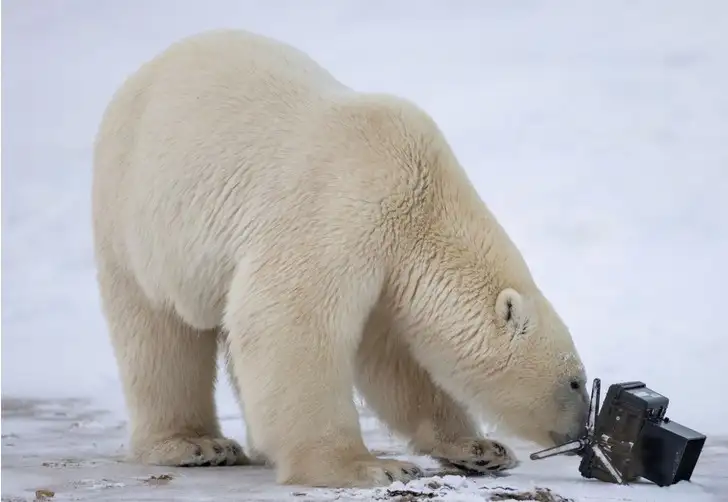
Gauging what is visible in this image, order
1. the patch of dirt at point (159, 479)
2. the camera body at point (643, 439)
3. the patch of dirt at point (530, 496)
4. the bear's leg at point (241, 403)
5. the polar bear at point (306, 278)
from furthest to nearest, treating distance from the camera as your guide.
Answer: the bear's leg at point (241, 403) → the patch of dirt at point (159, 479) → the polar bear at point (306, 278) → the camera body at point (643, 439) → the patch of dirt at point (530, 496)

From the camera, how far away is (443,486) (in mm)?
4469

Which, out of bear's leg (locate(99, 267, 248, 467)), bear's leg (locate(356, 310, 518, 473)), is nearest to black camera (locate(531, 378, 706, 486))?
bear's leg (locate(356, 310, 518, 473))

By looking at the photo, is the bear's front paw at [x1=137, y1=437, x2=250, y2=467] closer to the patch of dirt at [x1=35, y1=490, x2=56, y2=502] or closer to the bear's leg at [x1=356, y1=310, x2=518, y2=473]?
the bear's leg at [x1=356, y1=310, x2=518, y2=473]

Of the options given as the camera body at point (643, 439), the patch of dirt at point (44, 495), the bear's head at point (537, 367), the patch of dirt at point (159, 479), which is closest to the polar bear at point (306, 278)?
the bear's head at point (537, 367)

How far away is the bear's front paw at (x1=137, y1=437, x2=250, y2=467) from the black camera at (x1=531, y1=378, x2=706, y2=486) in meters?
1.45

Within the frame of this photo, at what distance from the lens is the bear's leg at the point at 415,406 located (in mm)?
5184

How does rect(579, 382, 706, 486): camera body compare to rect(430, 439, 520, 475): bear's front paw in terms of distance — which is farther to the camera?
rect(430, 439, 520, 475): bear's front paw

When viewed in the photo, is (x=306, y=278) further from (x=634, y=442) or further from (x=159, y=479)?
(x=634, y=442)

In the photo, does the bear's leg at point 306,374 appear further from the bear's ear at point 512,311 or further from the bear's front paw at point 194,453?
the bear's front paw at point 194,453

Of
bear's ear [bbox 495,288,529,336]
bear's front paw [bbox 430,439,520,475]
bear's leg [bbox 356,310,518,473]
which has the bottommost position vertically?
bear's front paw [bbox 430,439,520,475]

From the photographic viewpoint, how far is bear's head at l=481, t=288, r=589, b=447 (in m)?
4.71

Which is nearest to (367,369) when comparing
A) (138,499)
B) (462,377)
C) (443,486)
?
(462,377)

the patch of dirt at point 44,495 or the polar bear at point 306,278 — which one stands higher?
the polar bear at point 306,278

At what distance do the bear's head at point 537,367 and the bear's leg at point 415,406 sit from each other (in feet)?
1.56
